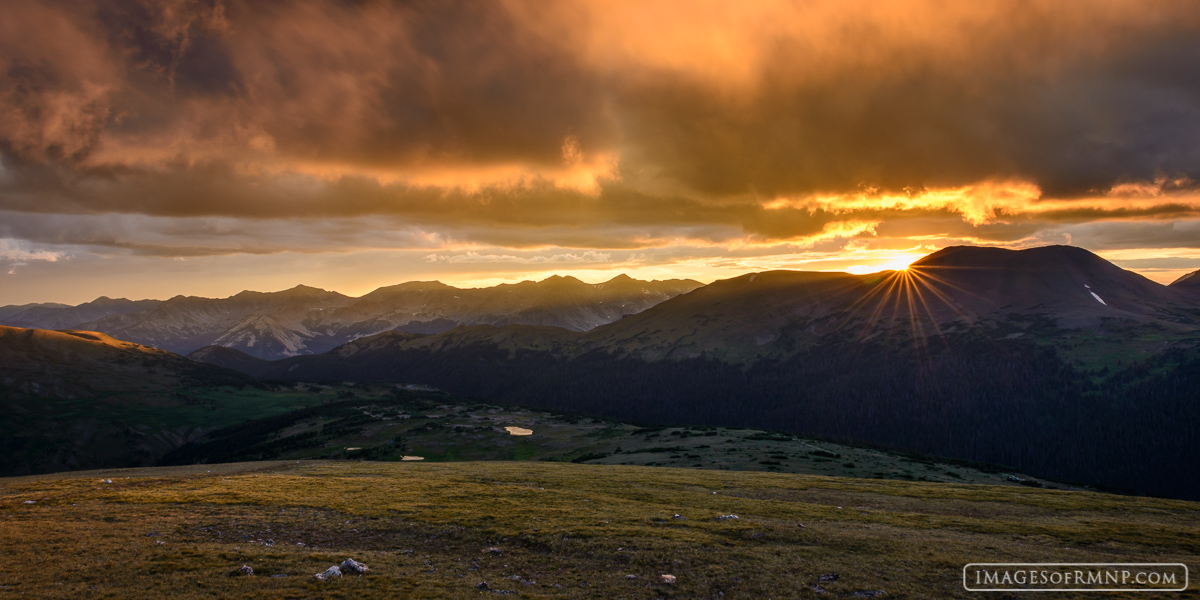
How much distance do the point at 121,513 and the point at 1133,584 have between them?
59729mm

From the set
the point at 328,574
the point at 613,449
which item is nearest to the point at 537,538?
the point at 328,574

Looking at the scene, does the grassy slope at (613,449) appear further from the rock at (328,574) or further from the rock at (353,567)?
the rock at (328,574)

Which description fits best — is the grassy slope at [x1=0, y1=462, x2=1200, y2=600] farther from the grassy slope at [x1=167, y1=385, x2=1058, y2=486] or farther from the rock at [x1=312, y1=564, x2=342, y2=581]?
the grassy slope at [x1=167, y1=385, x2=1058, y2=486]

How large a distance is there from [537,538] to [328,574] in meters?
11.7

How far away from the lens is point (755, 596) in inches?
893

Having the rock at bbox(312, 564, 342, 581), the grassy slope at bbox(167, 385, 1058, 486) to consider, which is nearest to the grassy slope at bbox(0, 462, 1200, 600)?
the rock at bbox(312, 564, 342, 581)

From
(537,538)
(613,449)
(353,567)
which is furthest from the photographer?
(613,449)

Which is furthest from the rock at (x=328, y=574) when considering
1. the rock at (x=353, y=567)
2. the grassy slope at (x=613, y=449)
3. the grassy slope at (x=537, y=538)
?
the grassy slope at (x=613, y=449)

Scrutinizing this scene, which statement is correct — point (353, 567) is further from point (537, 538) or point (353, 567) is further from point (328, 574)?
point (537, 538)

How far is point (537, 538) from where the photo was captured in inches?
1241

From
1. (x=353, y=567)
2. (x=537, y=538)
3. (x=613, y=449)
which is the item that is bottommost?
(x=613, y=449)

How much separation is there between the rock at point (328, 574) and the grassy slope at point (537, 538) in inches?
27.3

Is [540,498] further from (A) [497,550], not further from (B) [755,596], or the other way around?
(B) [755,596]

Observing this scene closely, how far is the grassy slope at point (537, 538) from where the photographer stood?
23.5 m
